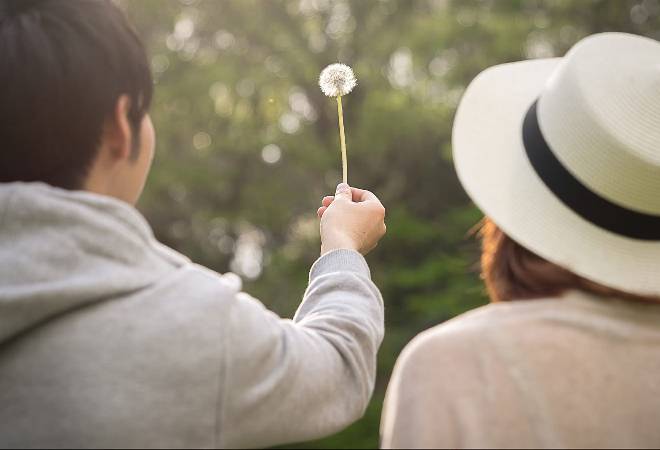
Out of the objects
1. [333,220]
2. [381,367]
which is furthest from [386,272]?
[333,220]

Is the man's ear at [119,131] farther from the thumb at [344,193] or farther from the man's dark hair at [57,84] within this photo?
the thumb at [344,193]

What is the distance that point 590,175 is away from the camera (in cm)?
147

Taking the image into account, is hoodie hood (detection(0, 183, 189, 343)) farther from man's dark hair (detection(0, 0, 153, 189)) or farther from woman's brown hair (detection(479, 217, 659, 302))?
woman's brown hair (detection(479, 217, 659, 302))

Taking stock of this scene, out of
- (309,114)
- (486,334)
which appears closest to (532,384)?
(486,334)

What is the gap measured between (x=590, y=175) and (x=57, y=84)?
842mm

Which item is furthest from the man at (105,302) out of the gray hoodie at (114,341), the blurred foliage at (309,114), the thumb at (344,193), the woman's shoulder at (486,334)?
the blurred foliage at (309,114)

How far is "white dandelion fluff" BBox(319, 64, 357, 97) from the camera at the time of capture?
221 centimetres

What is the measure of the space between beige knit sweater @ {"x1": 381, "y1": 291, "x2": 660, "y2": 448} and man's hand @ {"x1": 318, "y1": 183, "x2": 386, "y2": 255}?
1.33 ft

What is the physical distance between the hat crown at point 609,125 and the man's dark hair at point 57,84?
2.29 ft

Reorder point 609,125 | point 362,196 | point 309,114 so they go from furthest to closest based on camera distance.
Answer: point 309,114
point 362,196
point 609,125

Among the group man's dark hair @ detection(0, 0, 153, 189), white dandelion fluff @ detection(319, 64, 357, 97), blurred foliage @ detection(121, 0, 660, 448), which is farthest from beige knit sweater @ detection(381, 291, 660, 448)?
blurred foliage @ detection(121, 0, 660, 448)

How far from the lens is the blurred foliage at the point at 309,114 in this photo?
11156 mm

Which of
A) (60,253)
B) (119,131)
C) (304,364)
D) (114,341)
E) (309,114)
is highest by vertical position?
(119,131)

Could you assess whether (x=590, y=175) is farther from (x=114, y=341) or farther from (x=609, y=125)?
(x=114, y=341)
